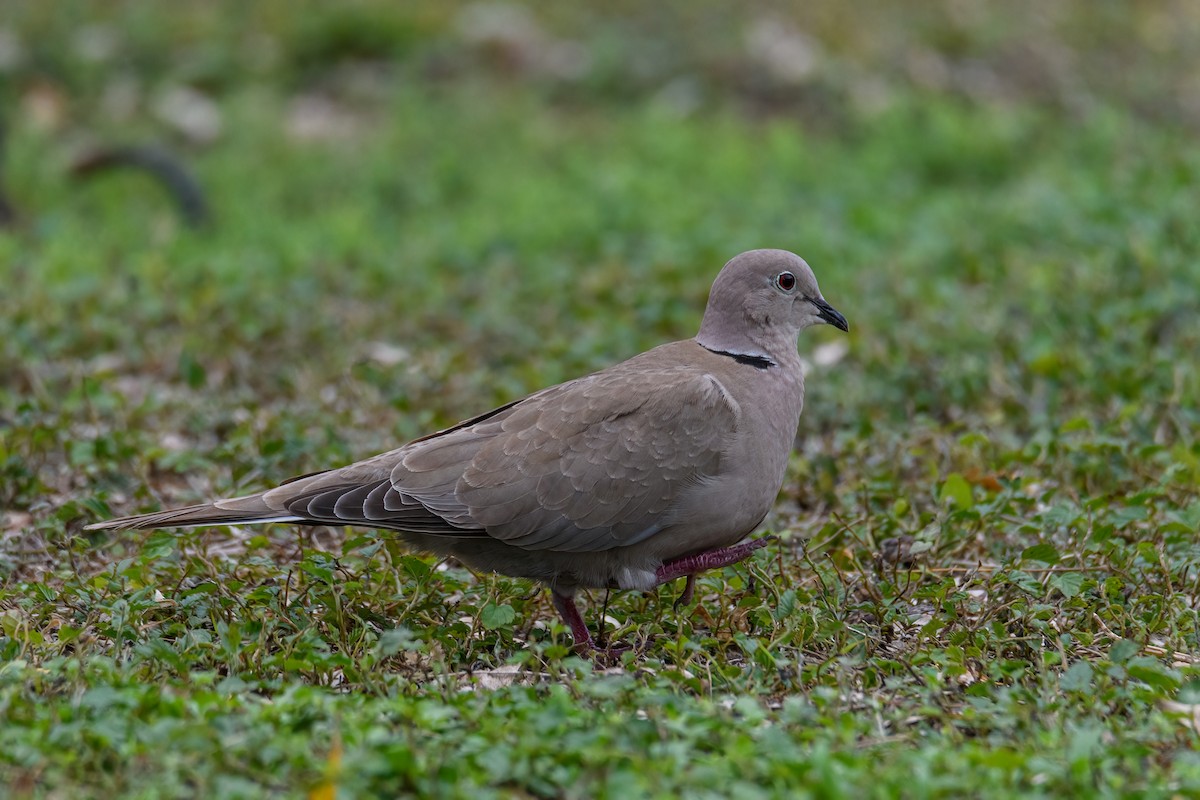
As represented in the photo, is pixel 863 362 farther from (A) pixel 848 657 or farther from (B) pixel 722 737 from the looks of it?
(B) pixel 722 737

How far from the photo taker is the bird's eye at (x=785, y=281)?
504cm

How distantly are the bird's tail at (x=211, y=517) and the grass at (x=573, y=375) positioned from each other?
0.19 metres

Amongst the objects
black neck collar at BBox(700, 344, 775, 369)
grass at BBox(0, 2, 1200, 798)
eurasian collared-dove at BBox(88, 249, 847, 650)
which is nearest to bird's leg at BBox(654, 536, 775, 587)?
eurasian collared-dove at BBox(88, 249, 847, 650)

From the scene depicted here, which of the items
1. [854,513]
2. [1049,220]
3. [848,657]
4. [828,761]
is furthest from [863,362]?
[828,761]

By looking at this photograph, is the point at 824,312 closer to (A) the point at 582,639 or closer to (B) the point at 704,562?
(B) the point at 704,562

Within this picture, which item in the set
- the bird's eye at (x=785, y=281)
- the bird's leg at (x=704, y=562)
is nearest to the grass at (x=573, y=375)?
the bird's leg at (x=704, y=562)

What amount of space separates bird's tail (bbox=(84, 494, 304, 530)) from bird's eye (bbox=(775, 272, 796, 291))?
1.82 metres

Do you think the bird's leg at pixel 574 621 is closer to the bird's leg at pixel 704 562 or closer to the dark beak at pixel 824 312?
the bird's leg at pixel 704 562

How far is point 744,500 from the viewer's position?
4.40 meters

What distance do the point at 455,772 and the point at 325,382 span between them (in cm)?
387

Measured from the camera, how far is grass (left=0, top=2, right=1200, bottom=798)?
3.40m

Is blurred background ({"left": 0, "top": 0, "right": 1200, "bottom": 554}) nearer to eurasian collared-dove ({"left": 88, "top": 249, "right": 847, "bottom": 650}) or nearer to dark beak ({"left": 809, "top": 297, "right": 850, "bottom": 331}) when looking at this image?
dark beak ({"left": 809, "top": 297, "right": 850, "bottom": 331})

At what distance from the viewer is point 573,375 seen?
22.4ft

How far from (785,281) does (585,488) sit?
1166 mm
